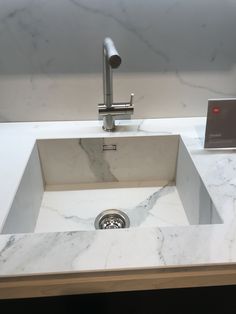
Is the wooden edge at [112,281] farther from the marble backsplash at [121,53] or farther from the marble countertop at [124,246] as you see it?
the marble backsplash at [121,53]

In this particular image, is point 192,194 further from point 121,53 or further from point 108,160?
point 121,53

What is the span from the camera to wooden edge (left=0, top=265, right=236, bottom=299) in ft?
1.65

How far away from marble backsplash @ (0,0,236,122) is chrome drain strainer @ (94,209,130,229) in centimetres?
33

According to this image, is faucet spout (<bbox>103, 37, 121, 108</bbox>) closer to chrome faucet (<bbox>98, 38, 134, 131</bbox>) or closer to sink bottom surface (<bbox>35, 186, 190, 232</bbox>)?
chrome faucet (<bbox>98, 38, 134, 131</bbox>)

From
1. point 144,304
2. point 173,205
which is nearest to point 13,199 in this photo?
point 144,304

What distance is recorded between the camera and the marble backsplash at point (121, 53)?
83 centimetres

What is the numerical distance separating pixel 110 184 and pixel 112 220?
146 millimetres

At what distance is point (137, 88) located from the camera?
3.08 feet

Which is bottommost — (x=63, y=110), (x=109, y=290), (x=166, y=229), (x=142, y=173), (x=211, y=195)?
(x=109, y=290)

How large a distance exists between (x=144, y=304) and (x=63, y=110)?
0.63 m

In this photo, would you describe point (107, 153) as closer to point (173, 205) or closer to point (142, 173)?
point (142, 173)

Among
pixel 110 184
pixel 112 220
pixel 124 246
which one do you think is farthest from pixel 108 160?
pixel 124 246

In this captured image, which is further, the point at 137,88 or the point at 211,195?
the point at 137,88

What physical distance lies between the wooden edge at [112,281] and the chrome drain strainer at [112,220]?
30 centimetres
